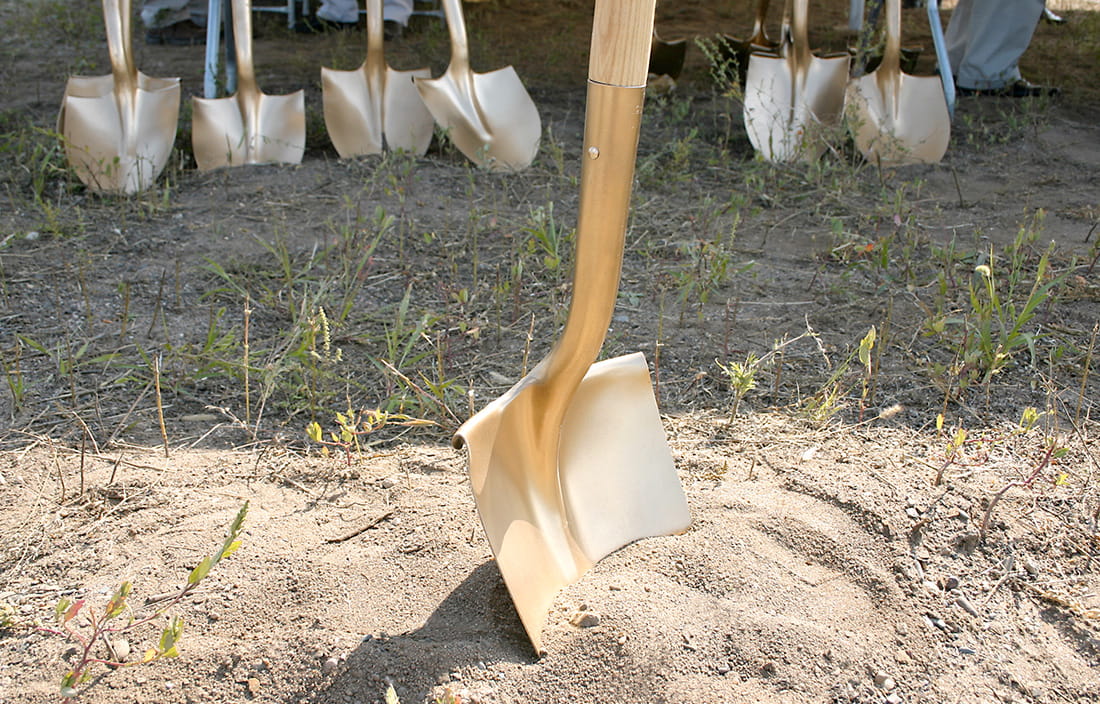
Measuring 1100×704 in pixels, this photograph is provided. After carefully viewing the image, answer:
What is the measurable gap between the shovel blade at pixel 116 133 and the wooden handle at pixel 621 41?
2321mm

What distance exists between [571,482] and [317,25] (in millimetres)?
5063

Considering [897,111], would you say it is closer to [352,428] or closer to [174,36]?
[352,428]

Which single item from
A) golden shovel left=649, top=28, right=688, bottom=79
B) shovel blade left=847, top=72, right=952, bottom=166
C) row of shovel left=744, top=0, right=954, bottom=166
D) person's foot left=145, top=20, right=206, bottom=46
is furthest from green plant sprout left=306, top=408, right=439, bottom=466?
person's foot left=145, top=20, right=206, bottom=46

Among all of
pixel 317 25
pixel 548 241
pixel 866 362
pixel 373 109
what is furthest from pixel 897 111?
pixel 317 25

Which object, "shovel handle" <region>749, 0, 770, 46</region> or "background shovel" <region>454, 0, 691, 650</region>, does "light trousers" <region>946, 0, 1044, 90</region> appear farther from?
"background shovel" <region>454, 0, 691, 650</region>

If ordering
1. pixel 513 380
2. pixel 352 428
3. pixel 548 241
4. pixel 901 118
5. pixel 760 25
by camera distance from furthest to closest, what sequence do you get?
pixel 760 25
pixel 901 118
pixel 548 241
pixel 513 380
pixel 352 428

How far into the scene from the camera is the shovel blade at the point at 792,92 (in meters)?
3.54

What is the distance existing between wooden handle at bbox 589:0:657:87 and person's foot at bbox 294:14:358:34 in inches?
190

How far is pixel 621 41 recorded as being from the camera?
1128mm

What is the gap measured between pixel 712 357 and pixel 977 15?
326cm

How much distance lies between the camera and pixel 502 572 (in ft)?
4.00

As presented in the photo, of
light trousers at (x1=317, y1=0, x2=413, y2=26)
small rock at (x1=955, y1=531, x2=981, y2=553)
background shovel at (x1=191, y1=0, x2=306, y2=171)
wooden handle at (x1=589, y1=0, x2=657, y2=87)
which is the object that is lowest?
small rock at (x1=955, y1=531, x2=981, y2=553)

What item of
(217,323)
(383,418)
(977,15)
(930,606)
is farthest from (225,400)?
(977,15)

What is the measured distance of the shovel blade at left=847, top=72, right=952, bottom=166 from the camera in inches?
136
